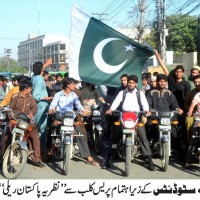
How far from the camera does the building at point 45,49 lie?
113 metres

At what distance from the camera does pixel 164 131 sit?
6418mm

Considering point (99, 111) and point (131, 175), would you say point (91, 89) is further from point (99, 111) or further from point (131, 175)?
point (131, 175)

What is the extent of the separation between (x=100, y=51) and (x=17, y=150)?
2636mm

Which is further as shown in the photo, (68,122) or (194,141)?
(194,141)

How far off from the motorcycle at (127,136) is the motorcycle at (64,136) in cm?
71

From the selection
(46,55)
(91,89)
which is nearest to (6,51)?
(46,55)

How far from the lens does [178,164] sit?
6.93 metres

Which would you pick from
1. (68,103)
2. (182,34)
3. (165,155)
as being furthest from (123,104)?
(182,34)

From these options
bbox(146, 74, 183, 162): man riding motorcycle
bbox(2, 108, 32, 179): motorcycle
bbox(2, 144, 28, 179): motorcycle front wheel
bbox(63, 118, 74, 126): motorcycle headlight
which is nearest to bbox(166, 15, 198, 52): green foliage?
bbox(146, 74, 183, 162): man riding motorcycle

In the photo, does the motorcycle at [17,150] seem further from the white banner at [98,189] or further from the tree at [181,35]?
the tree at [181,35]

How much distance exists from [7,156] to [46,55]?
387 ft

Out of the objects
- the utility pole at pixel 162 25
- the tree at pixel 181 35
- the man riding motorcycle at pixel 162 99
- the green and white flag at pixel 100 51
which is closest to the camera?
the man riding motorcycle at pixel 162 99

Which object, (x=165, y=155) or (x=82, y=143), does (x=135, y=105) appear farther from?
(x=82, y=143)

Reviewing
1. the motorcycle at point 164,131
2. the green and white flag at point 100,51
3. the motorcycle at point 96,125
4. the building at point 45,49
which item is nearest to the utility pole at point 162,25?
the motorcycle at point 96,125
